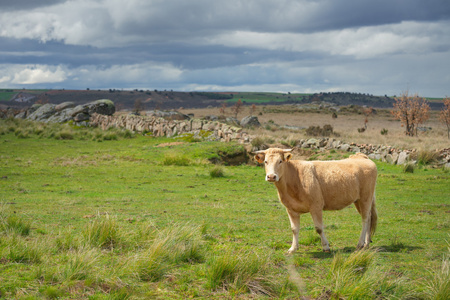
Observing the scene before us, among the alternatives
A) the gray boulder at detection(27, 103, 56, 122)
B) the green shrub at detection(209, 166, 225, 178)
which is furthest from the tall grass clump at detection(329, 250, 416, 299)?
the gray boulder at detection(27, 103, 56, 122)

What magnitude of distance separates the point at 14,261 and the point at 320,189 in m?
5.51

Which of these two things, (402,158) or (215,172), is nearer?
(215,172)

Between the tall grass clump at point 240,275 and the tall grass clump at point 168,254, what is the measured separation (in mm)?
755

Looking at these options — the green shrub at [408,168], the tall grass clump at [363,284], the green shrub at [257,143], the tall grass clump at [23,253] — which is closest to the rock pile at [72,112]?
the green shrub at [257,143]

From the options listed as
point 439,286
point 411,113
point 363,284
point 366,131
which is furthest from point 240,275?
point 366,131

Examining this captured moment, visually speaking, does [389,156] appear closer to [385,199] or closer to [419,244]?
[385,199]

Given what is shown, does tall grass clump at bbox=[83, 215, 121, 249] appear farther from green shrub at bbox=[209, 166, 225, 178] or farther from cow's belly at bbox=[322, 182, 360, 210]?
green shrub at bbox=[209, 166, 225, 178]

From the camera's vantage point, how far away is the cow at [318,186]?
819 cm

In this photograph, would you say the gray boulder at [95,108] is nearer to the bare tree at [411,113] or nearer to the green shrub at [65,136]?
the green shrub at [65,136]

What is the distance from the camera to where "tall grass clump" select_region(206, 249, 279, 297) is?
21.3ft

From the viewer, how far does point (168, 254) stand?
7359 millimetres

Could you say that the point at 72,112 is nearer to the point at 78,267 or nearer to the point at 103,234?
the point at 103,234

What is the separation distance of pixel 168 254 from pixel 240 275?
139 cm

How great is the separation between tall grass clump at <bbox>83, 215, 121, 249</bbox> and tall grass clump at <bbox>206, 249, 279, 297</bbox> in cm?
233
